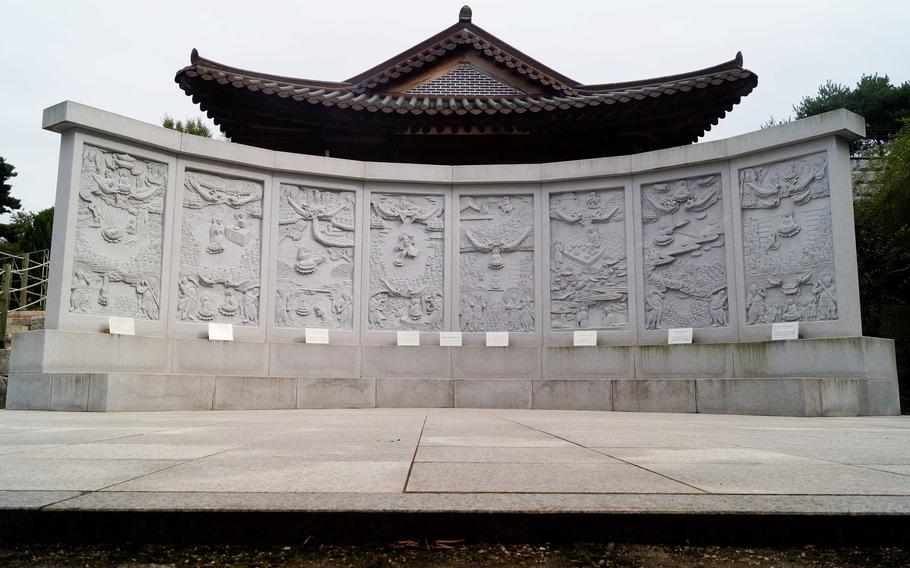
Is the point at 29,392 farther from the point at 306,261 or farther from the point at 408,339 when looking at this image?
the point at 408,339

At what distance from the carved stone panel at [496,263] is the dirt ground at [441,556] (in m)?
9.88

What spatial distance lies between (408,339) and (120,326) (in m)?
→ 4.70

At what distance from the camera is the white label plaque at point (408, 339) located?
11.8 metres

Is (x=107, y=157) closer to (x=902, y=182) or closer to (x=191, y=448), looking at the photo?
(x=191, y=448)

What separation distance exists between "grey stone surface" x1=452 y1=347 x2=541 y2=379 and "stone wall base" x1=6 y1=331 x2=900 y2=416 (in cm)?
2

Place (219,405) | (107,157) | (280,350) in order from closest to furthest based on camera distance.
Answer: (219,405) < (107,157) < (280,350)

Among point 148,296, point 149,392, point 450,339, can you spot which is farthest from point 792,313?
point 148,296

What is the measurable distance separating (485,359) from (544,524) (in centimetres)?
935

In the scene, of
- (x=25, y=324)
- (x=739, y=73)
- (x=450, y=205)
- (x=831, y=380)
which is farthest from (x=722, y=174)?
(x=25, y=324)

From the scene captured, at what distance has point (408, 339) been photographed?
11797 mm

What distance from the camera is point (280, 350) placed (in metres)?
11.1

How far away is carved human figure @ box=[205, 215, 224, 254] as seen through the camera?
36.7 feet

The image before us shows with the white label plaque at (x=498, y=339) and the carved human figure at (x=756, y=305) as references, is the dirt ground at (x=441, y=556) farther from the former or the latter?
the white label plaque at (x=498, y=339)

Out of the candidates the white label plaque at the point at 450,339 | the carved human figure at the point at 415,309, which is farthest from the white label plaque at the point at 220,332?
the white label plaque at the point at 450,339
